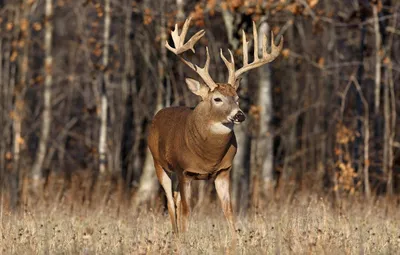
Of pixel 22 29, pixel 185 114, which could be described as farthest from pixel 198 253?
pixel 22 29

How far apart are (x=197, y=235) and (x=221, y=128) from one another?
124 cm

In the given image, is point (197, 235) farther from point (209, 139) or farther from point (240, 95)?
point (240, 95)

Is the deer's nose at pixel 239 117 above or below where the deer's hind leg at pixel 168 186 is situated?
above

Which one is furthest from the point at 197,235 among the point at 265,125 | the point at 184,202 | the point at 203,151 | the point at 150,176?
the point at 150,176

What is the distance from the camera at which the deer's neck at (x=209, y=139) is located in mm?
9188

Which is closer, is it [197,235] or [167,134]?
[197,235]

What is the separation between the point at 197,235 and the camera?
839 cm

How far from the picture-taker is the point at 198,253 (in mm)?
7234

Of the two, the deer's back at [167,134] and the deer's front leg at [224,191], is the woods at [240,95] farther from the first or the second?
the deer's front leg at [224,191]

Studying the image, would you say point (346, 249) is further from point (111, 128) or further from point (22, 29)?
point (111, 128)

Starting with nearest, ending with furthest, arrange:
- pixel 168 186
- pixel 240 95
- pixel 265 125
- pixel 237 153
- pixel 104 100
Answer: pixel 168 186 → pixel 237 153 → pixel 240 95 → pixel 265 125 → pixel 104 100

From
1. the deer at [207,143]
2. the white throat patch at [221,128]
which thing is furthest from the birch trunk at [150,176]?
the white throat patch at [221,128]

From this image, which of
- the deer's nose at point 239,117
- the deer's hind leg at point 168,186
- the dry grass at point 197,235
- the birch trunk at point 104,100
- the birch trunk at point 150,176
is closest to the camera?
the dry grass at point 197,235

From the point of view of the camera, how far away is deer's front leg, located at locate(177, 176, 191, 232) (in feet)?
29.7
